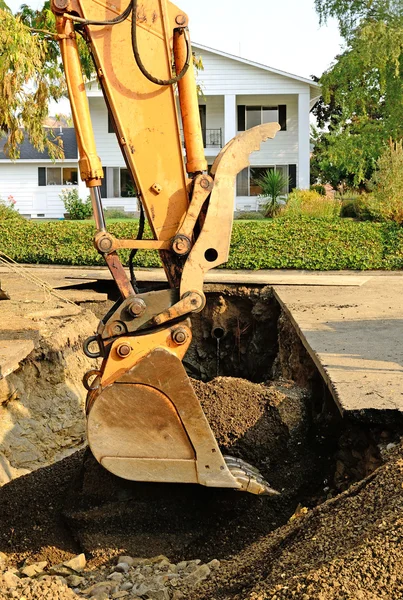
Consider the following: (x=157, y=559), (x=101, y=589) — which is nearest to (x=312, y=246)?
(x=157, y=559)

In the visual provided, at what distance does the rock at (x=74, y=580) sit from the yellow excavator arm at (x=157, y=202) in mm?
647

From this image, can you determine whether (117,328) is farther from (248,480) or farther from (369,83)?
(369,83)

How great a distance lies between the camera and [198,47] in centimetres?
3225

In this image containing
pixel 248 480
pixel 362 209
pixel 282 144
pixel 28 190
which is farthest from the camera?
pixel 28 190

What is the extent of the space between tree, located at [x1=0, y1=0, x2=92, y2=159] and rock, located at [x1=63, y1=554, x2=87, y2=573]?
1074cm

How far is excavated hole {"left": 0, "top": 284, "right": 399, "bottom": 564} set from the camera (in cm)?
534

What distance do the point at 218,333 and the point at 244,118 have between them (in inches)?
908

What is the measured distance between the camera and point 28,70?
14203 millimetres

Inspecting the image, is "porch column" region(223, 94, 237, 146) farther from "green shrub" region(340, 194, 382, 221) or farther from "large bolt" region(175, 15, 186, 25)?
"large bolt" region(175, 15, 186, 25)

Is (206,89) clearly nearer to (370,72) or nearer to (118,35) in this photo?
(370,72)

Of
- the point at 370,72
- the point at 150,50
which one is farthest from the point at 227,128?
the point at 150,50

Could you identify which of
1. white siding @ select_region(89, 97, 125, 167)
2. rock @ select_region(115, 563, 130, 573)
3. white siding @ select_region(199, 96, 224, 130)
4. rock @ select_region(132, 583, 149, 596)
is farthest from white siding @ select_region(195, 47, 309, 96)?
rock @ select_region(132, 583, 149, 596)

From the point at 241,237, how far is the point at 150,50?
13.5 metres

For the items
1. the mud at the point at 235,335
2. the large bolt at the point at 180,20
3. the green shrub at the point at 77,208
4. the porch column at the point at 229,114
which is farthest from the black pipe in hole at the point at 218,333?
the porch column at the point at 229,114
